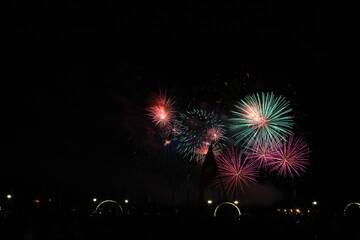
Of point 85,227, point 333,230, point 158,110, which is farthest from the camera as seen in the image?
point 158,110

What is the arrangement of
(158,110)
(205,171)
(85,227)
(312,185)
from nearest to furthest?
1. (85,227)
2. (205,171)
3. (158,110)
4. (312,185)

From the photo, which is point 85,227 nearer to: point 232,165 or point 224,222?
point 224,222

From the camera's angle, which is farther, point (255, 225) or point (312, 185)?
point (312, 185)

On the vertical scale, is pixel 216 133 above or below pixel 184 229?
above

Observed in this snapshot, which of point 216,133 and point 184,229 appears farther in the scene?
point 216,133

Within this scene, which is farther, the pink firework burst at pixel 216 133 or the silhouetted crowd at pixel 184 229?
the pink firework burst at pixel 216 133

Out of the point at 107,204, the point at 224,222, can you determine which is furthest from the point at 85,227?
the point at 107,204

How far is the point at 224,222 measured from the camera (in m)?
10.9

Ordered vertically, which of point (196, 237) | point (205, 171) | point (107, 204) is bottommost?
point (196, 237)

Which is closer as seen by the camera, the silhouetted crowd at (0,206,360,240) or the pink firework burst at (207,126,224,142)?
the silhouetted crowd at (0,206,360,240)

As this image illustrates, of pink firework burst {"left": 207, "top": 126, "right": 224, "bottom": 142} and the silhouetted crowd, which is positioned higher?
pink firework burst {"left": 207, "top": 126, "right": 224, "bottom": 142}

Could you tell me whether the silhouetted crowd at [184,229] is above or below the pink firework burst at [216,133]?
below

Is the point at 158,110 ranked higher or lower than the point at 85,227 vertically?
higher

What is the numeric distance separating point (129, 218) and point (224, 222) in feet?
11.4
